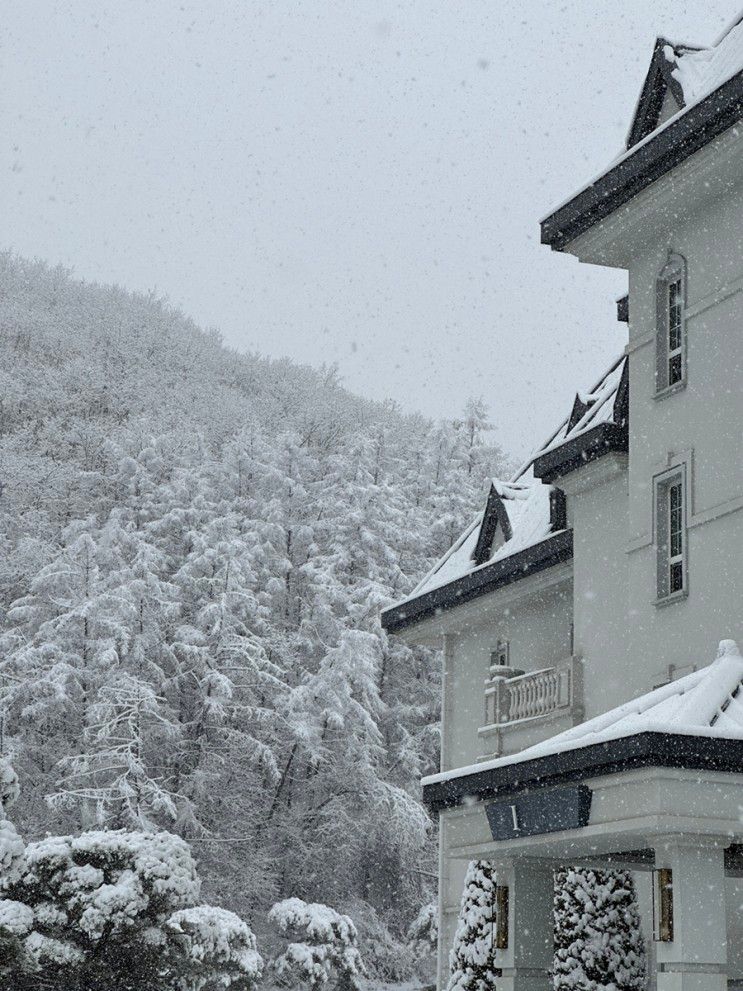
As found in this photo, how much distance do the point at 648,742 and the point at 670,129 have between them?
7.48 meters

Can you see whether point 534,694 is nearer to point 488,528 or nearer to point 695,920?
point 488,528

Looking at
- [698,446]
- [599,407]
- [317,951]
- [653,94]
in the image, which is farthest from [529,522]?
[317,951]

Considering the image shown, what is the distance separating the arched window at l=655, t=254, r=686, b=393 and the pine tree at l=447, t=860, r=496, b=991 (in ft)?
21.5

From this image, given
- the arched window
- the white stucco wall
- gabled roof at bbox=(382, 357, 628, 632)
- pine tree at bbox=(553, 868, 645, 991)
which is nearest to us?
pine tree at bbox=(553, 868, 645, 991)

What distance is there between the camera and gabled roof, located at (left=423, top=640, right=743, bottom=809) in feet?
39.8

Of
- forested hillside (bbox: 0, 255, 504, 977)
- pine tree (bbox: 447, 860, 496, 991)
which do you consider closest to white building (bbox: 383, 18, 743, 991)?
pine tree (bbox: 447, 860, 496, 991)

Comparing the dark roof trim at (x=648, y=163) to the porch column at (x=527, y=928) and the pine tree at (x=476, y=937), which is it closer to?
the porch column at (x=527, y=928)

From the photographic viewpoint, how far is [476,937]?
60.1 ft

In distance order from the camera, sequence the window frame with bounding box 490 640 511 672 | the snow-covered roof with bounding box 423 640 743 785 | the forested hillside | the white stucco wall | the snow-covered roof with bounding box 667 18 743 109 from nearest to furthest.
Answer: the snow-covered roof with bounding box 423 640 743 785, the white stucco wall, the snow-covered roof with bounding box 667 18 743 109, the window frame with bounding box 490 640 511 672, the forested hillside

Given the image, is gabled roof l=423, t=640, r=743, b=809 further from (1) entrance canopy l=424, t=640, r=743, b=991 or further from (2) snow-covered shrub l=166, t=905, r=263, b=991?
(2) snow-covered shrub l=166, t=905, r=263, b=991

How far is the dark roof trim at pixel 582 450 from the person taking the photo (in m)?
19.0

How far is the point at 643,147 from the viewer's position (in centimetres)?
1684

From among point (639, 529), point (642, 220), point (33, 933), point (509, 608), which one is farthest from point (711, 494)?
point (33, 933)

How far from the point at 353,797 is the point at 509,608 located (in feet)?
68.8
